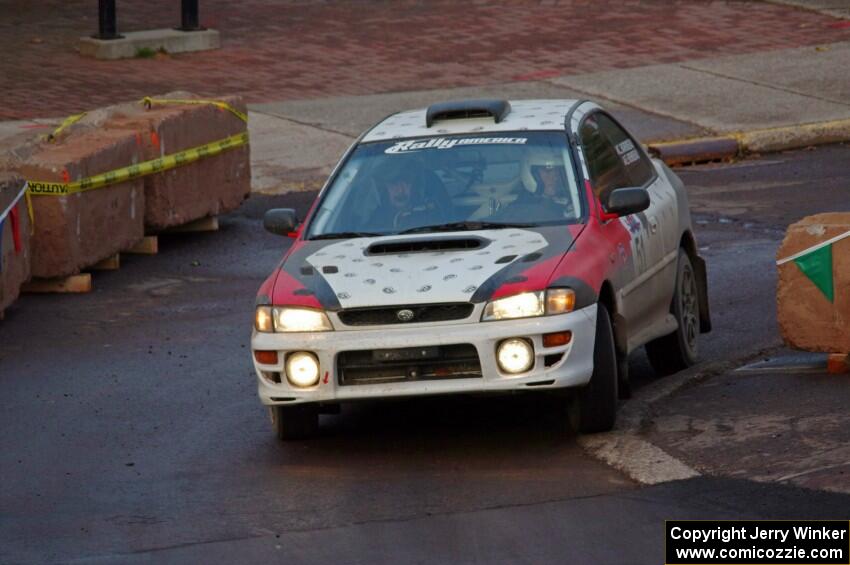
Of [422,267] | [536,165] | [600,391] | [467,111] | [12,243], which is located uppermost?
[467,111]

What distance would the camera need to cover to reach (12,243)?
1247cm

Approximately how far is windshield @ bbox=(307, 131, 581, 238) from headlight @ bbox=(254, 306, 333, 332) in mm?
849

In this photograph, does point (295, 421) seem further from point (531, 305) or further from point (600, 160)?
point (600, 160)

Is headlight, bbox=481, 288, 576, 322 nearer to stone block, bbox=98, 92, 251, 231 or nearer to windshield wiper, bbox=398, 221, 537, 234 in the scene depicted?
windshield wiper, bbox=398, 221, 537, 234

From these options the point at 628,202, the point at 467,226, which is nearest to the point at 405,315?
the point at 467,226

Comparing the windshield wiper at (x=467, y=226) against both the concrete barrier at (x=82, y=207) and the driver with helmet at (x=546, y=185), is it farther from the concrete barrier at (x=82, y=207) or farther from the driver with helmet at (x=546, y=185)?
the concrete barrier at (x=82, y=207)

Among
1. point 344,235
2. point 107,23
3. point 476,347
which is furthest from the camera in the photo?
point 107,23

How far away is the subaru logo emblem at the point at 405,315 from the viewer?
27.0 ft

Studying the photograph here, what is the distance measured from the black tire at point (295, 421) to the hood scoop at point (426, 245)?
0.84m

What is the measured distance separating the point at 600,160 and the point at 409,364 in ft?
6.76

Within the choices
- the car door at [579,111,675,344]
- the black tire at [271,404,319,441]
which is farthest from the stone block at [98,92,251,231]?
the black tire at [271,404,319,441]

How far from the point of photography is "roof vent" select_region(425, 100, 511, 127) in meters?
9.78

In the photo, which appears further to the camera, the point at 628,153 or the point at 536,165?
the point at 628,153

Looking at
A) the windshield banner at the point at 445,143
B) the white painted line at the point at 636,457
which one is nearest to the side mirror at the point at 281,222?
the windshield banner at the point at 445,143
